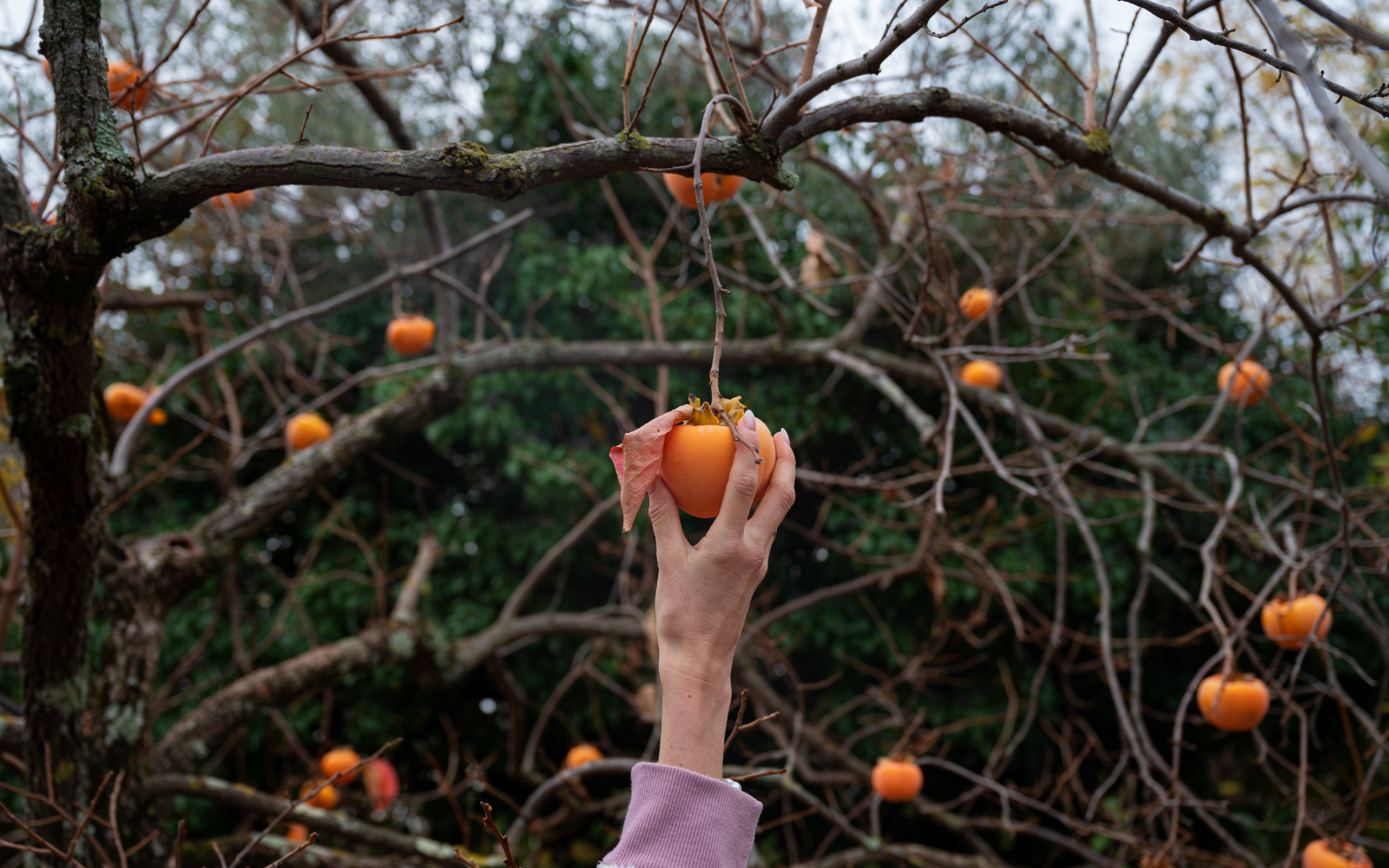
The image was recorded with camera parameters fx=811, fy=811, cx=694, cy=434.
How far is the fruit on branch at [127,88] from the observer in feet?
3.86

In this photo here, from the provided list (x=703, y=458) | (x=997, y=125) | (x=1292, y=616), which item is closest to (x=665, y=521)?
(x=703, y=458)

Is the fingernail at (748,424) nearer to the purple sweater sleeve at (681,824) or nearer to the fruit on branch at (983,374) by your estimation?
the purple sweater sleeve at (681,824)

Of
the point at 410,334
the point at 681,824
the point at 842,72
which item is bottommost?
the point at 681,824

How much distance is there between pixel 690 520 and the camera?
4258 millimetres

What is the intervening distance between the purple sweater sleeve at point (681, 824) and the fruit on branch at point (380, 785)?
301 cm

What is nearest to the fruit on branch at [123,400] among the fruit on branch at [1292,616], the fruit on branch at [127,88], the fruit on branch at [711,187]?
the fruit on branch at [127,88]

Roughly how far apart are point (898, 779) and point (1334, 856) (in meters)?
1.16

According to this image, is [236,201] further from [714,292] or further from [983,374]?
[983,374]

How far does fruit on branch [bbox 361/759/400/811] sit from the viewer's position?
11.0 ft

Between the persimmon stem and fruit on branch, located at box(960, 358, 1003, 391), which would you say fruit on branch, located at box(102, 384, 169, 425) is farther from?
fruit on branch, located at box(960, 358, 1003, 391)

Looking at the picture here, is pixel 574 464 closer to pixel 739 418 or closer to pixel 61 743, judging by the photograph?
pixel 61 743

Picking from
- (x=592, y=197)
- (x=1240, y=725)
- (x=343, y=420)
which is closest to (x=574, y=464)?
(x=343, y=420)

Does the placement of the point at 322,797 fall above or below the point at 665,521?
below

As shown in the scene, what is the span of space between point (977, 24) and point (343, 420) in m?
4.20
